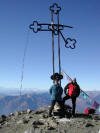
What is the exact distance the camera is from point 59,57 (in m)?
16.9

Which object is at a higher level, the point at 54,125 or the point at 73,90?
the point at 73,90

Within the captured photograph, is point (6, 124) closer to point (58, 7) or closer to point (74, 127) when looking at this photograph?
point (74, 127)

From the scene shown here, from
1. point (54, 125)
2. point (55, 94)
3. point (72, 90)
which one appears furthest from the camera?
point (72, 90)

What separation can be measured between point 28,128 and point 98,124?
14.0ft

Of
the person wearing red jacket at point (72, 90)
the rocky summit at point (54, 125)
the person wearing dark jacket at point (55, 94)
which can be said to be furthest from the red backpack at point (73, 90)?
the rocky summit at point (54, 125)

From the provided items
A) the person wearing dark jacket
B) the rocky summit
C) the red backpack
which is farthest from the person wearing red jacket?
the rocky summit

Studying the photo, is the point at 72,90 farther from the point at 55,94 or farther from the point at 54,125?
the point at 54,125

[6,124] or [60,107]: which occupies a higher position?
[60,107]

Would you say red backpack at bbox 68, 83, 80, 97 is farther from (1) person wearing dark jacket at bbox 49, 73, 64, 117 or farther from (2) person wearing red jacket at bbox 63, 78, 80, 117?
(1) person wearing dark jacket at bbox 49, 73, 64, 117

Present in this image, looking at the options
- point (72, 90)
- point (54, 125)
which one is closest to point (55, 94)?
point (72, 90)

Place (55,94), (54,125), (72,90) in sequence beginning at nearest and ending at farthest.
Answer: (54,125), (55,94), (72,90)

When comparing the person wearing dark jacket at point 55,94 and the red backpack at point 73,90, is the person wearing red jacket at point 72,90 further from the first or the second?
the person wearing dark jacket at point 55,94

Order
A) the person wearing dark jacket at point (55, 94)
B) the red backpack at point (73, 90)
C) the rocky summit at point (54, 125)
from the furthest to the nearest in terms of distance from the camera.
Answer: the red backpack at point (73, 90)
the person wearing dark jacket at point (55, 94)
the rocky summit at point (54, 125)

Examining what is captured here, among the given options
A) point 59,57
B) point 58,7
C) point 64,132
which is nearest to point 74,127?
point 64,132
